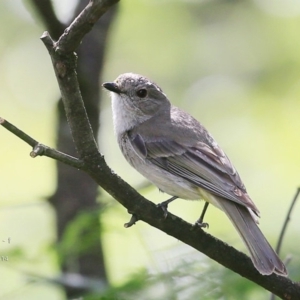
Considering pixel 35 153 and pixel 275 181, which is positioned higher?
pixel 275 181

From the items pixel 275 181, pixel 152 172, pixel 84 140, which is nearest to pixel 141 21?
pixel 275 181

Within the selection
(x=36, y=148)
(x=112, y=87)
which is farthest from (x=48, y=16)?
(x=36, y=148)

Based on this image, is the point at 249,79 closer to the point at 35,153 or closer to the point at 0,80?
the point at 0,80

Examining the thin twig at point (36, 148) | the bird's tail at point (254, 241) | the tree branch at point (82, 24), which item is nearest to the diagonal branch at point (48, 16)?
the bird's tail at point (254, 241)

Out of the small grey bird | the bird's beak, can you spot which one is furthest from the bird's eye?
the bird's beak

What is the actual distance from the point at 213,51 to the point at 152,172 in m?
5.71

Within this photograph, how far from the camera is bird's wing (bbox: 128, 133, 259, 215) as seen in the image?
16.7 ft

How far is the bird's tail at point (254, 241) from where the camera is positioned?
3977 mm

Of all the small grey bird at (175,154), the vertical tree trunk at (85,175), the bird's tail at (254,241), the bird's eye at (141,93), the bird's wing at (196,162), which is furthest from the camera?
the bird's eye at (141,93)

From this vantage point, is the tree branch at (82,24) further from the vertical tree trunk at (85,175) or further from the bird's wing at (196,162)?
the vertical tree trunk at (85,175)

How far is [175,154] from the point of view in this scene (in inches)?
219

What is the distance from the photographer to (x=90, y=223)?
4.62 metres

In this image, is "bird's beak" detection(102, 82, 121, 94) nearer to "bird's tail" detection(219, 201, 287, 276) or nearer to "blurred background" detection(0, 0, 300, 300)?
"bird's tail" detection(219, 201, 287, 276)

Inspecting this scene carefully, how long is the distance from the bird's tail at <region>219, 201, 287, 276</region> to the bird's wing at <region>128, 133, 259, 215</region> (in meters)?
0.13
